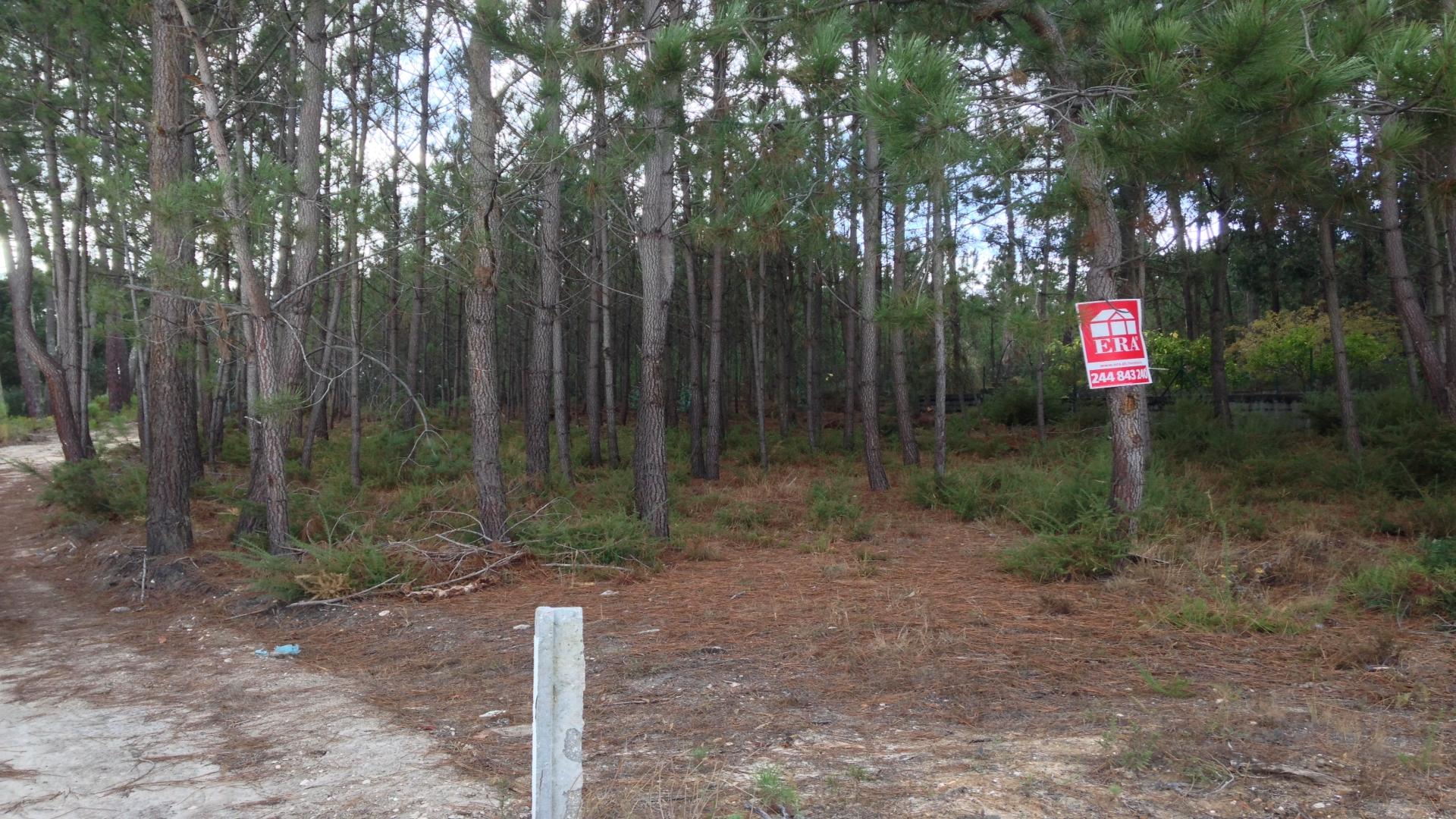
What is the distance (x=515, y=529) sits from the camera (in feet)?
32.0

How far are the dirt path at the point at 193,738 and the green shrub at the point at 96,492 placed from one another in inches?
232

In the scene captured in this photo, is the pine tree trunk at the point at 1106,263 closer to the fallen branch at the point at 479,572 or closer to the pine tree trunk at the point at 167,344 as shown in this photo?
the fallen branch at the point at 479,572

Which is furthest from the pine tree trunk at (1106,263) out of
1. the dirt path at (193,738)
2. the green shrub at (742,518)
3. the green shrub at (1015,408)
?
the green shrub at (1015,408)

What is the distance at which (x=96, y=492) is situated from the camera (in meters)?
13.9

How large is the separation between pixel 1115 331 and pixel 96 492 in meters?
13.8

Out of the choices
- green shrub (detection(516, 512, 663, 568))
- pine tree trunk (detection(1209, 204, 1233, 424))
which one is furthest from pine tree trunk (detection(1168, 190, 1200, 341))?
green shrub (detection(516, 512, 663, 568))

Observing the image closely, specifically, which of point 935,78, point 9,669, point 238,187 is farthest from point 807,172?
point 9,669

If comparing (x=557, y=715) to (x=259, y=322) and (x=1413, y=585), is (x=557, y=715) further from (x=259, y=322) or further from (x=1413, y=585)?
(x=259, y=322)

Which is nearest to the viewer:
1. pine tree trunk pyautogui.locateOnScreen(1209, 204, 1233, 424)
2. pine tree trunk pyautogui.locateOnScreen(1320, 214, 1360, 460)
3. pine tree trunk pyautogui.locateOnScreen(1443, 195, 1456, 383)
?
pine tree trunk pyautogui.locateOnScreen(1443, 195, 1456, 383)

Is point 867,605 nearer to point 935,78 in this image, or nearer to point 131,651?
point 935,78

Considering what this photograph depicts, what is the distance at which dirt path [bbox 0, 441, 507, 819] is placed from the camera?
4078mm

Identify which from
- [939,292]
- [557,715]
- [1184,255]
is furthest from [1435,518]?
[557,715]

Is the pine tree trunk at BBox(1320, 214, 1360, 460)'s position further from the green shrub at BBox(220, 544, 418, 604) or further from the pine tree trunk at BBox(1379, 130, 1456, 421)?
the green shrub at BBox(220, 544, 418, 604)

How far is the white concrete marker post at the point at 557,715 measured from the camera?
3131mm
